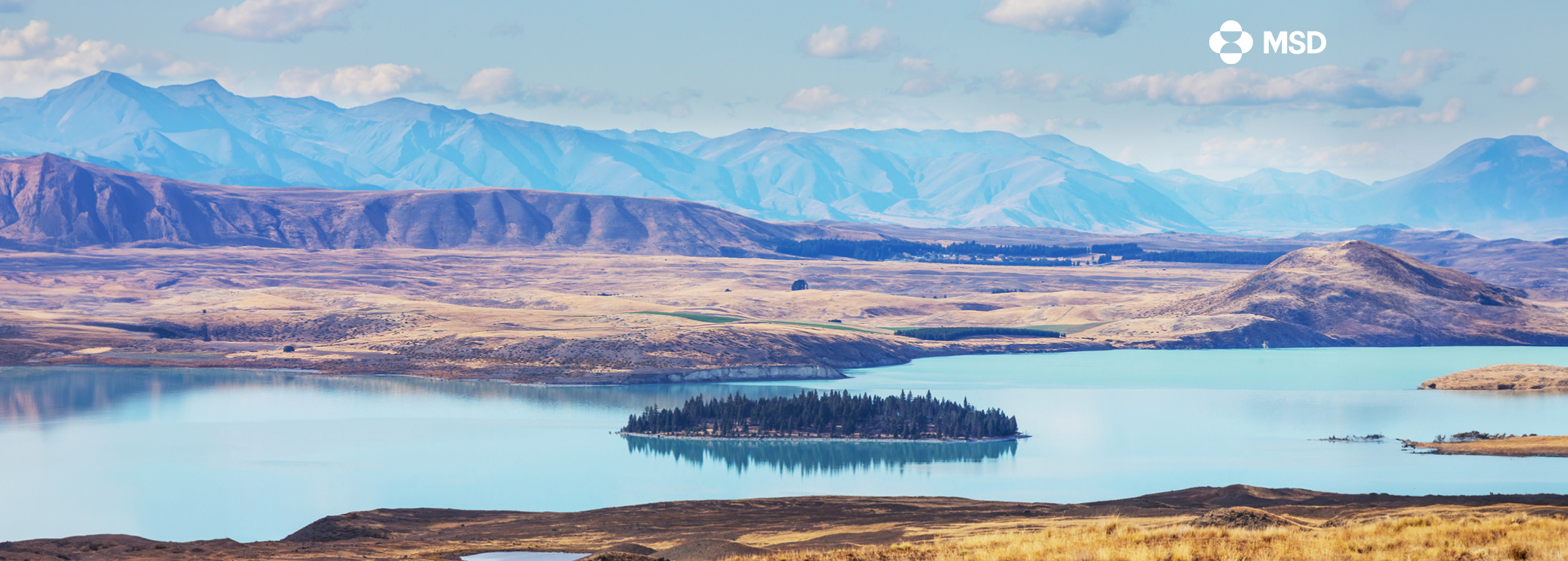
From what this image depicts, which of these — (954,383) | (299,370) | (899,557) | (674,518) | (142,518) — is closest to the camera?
(899,557)

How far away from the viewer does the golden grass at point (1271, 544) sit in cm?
2591

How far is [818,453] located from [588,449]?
12.0m

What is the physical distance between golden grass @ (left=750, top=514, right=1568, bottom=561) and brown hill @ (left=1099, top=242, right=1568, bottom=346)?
147m

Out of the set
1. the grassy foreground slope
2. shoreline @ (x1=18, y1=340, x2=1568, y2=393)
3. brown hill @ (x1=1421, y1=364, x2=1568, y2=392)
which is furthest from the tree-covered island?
brown hill @ (x1=1421, y1=364, x2=1568, y2=392)

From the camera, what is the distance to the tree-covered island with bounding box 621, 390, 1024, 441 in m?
82.2

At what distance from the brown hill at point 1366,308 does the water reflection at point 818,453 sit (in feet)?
332

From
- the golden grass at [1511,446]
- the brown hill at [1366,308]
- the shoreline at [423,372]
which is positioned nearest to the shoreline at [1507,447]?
the golden grass at [1511,446]

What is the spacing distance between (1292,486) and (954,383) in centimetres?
5569

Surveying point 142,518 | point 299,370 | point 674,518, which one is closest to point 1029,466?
point 674,518

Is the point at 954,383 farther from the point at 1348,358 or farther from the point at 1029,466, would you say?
the point at 1348,358

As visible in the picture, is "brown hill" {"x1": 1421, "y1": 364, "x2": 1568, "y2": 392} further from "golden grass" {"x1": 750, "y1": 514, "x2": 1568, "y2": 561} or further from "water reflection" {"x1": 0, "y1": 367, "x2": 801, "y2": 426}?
"golden grass" {"x1": 750, "y1": 514, "x2": 1568, "y2": 561}

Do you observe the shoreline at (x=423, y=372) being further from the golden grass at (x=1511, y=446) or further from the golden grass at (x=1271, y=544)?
the golden grass at (x=1271, y=544)

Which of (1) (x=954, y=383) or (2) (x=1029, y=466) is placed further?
(1) (x=954, y=383)

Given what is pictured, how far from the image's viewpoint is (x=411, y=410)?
95000 millimetres
